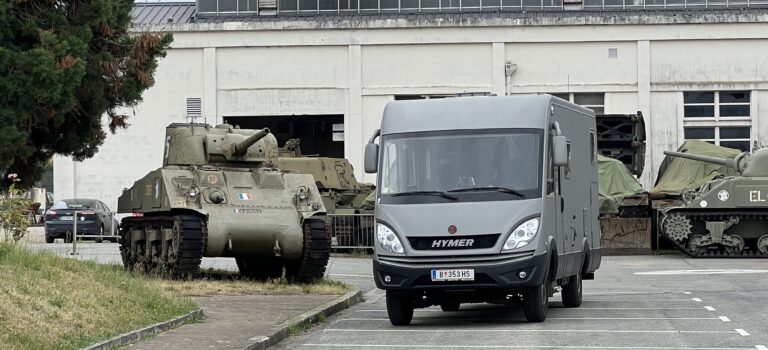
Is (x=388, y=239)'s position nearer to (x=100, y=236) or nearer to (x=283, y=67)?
(x=100, y=236)

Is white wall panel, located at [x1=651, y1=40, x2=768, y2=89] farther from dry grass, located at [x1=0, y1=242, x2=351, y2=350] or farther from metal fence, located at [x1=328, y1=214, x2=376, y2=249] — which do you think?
dry grass, located at [x1=0, y1=242, x2=351, y2=350]

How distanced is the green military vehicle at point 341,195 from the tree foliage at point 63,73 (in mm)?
8524

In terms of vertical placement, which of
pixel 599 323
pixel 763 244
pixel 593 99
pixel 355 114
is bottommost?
pixel 599 323

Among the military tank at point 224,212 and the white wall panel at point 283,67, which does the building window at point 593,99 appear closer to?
the white wall panel at point 283,67

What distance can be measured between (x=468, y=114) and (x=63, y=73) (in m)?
9.70

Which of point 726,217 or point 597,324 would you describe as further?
point 726,217

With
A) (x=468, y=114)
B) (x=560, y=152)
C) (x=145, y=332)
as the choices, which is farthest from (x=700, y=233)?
(x=145, y=332)

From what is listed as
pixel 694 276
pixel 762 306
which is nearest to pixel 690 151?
pixel 694 276

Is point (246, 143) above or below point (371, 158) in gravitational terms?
above

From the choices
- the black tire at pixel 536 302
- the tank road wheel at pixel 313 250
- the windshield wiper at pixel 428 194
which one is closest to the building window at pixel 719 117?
the tank road wheel at pixel 313 250

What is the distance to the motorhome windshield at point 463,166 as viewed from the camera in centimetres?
1642

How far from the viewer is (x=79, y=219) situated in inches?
1645

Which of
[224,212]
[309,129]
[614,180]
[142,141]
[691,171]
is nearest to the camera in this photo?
[224,212]

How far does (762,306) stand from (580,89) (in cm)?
2901
